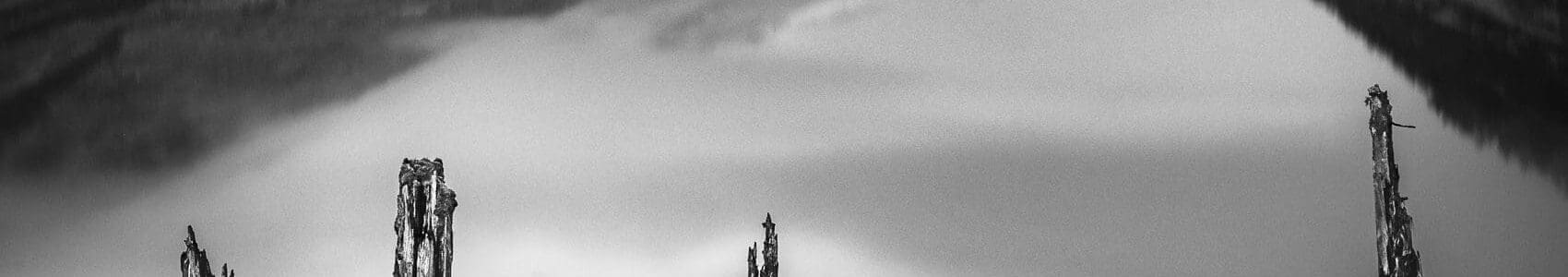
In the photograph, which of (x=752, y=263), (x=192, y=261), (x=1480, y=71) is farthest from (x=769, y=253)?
(x=1480, y=71)

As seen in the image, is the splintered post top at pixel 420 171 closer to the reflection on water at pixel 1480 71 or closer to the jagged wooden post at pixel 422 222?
the jagged wooden post at pixel 422 222

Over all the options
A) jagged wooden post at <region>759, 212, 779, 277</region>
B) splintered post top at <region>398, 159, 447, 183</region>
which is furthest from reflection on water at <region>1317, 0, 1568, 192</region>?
splintered post top at <region>398, 159, 447, 183</region>

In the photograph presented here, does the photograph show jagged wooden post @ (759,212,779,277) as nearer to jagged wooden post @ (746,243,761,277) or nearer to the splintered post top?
jagged wooden post @ (746,243,761,277)

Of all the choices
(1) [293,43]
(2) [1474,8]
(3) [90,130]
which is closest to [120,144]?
(3) [90,130]

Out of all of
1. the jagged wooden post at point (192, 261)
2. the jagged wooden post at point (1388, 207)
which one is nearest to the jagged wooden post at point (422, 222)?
the jagged wooden post at point (192, 261)

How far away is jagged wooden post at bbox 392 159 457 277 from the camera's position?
14.9 metres

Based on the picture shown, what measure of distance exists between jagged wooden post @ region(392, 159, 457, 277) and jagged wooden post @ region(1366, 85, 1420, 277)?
10139mm

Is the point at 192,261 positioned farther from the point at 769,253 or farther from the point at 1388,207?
the point at 1388,207

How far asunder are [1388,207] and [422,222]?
10451 mm

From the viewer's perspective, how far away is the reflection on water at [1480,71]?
2325 centimetres

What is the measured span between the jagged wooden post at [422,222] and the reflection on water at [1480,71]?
1496 cm

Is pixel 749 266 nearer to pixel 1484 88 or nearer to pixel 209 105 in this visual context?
pixel 209 105

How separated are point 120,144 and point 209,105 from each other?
4.91ft

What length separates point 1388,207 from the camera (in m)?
17.1
